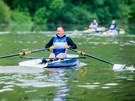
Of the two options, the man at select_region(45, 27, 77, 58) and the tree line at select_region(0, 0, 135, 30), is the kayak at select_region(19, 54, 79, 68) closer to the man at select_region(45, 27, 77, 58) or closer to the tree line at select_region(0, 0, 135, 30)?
the man at select_region(45, 27, 77, 58)

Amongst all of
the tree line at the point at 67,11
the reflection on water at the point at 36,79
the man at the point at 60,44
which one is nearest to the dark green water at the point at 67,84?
the reflection on water at the point at 36,79

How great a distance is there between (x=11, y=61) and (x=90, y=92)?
32.0 feet

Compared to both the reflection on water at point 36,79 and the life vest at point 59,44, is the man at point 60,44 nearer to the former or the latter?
the life vest at point 59,44

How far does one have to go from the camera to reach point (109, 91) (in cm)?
1330

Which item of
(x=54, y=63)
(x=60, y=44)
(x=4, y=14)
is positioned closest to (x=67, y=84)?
(x=54, y=63)

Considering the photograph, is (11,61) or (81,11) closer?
(11,61)

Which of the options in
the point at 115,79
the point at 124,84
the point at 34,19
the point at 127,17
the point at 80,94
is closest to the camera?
the point at 80,94

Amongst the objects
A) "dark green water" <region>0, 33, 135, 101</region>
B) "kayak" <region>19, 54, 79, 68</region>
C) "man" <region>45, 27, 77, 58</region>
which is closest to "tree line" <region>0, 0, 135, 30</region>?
"man" <region>45, 27, 77, 58</region>

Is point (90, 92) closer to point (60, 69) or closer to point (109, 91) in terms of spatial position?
point (109, 91)

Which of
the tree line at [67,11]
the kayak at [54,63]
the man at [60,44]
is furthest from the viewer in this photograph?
the tree line at [67,11]

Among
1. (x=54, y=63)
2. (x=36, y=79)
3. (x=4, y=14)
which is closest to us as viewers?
(x=36, y=79)

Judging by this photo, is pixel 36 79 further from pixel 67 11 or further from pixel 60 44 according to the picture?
pixel 67 11

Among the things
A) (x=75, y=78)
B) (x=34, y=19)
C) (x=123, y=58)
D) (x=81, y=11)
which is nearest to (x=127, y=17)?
(x=81, y=11)

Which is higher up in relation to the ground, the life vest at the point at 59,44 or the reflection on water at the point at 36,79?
the life vest at the point at 59,44
